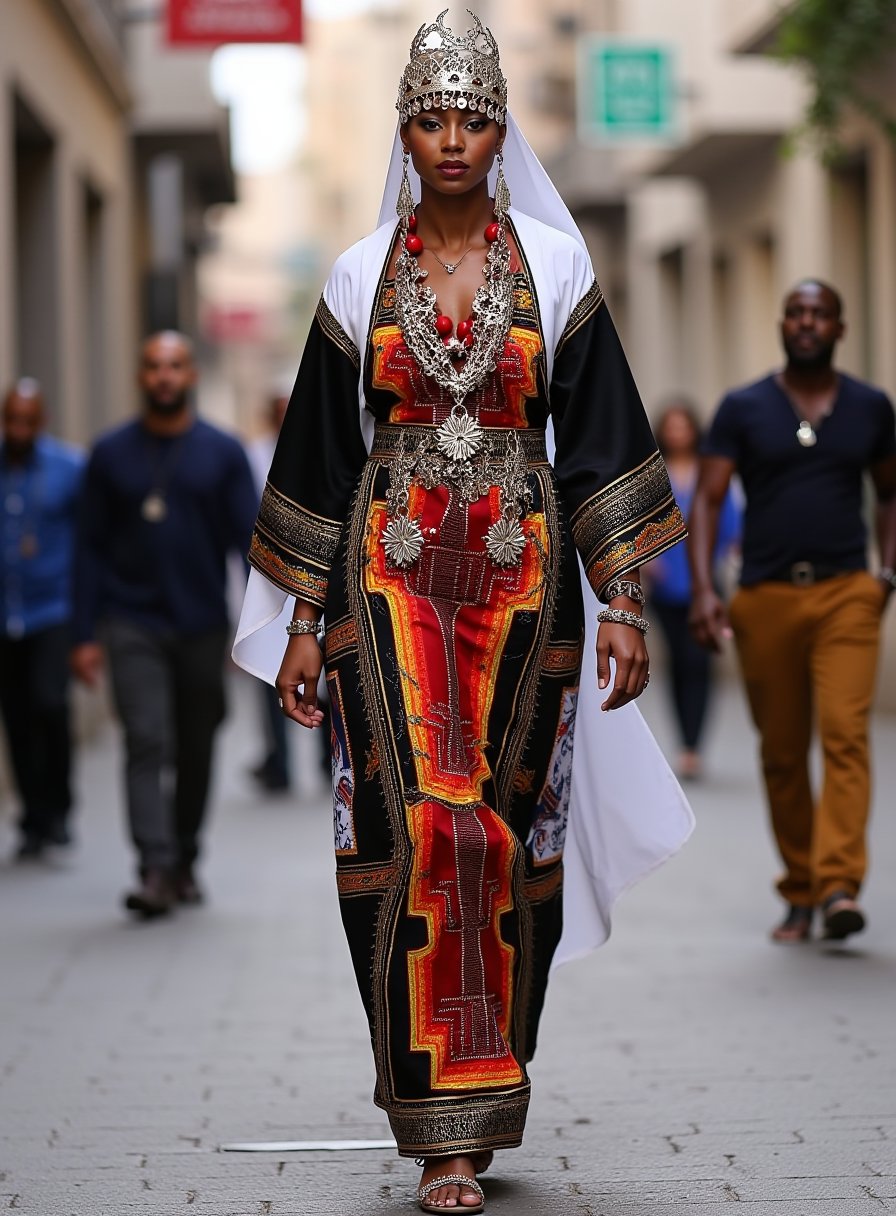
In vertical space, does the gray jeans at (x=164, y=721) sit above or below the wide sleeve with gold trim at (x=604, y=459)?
below

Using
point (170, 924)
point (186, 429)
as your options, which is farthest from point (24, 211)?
point (170, 924)

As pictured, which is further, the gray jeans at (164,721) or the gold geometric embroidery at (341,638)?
the gray jeans at (164,721)

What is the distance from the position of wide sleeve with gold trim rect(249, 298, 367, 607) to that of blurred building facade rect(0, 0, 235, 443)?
→ 27.5 ft

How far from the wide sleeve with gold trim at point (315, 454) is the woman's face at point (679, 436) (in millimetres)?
8845

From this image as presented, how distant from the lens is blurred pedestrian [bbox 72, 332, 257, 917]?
872 centimetres

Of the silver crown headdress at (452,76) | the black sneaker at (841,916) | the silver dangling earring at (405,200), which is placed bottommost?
the black sneaker at (841,916)

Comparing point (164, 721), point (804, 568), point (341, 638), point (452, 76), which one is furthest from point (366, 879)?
point (164, 721)

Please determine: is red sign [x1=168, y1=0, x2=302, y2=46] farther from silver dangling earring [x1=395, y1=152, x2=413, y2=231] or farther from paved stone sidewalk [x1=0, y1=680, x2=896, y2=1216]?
silver dangling earring [x1=395, y1=152, x2=413, y2=231]

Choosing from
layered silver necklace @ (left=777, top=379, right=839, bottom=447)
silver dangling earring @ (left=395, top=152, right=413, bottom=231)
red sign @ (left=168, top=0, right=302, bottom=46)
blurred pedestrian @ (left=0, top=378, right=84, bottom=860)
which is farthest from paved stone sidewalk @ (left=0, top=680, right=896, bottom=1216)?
red sign @ (left=168, top=0, right=302, bottom=46)

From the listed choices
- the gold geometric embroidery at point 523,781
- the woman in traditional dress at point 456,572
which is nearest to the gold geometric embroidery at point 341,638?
the woman in traditional dress at point 456,572

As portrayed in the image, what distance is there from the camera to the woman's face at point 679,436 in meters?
13.7

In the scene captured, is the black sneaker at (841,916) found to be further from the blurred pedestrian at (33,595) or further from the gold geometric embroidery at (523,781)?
the blurred pedestrian at (33,595)

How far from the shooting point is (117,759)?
15.9 metres

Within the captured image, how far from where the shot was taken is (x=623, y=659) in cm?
469
